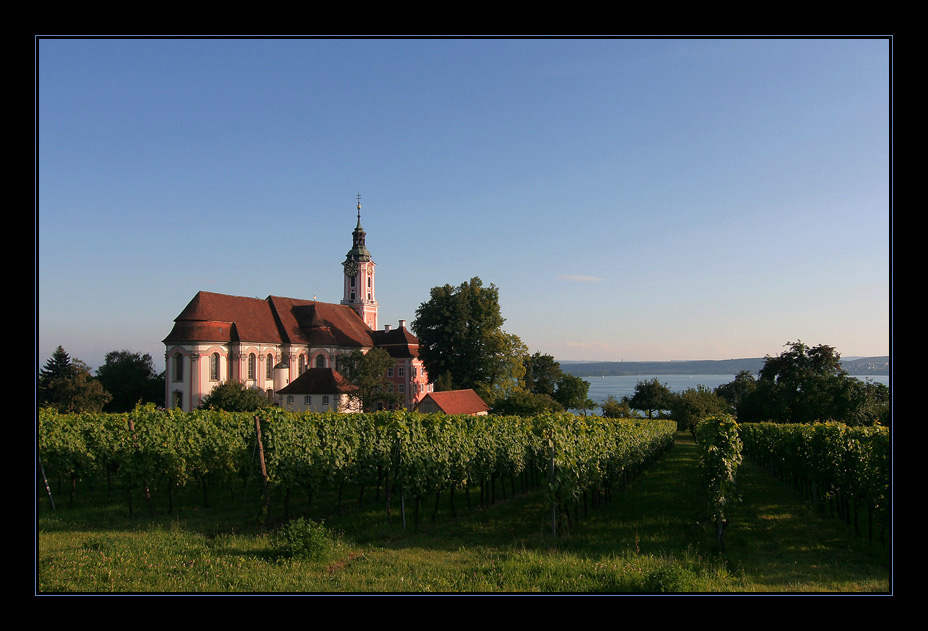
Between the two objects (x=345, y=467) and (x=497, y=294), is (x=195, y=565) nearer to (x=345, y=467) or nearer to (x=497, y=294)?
(x=345, y=467)

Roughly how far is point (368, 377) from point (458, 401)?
375 inches

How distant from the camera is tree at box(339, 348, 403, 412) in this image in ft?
169

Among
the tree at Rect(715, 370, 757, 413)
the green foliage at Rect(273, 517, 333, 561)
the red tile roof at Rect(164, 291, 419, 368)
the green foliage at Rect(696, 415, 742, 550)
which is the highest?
the red tile roof at Rect(164, 291, 419, 368)

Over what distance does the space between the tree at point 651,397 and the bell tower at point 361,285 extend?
39.1 metres

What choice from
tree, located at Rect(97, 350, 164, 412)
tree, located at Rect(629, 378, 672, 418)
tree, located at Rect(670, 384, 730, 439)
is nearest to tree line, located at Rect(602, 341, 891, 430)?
tree, located at Rect(670, 384, 730, 439)

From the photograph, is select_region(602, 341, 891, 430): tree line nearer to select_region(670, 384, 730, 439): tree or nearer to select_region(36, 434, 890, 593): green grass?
select_region(670, 384, 730, 439): tree

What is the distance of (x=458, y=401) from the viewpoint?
47844 millimetres

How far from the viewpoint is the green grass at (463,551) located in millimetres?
8172

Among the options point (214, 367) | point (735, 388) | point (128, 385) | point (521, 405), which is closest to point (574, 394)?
point (521, 405)

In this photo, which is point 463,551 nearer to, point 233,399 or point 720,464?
point 720,464

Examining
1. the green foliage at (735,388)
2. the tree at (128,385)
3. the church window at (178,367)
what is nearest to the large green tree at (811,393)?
the green foliage at (735,388)

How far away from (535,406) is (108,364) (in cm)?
5058

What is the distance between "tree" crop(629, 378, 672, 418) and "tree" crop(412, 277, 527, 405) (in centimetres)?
2511

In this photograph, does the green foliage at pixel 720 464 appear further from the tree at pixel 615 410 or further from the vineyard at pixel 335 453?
the tree at pixel 615 410
